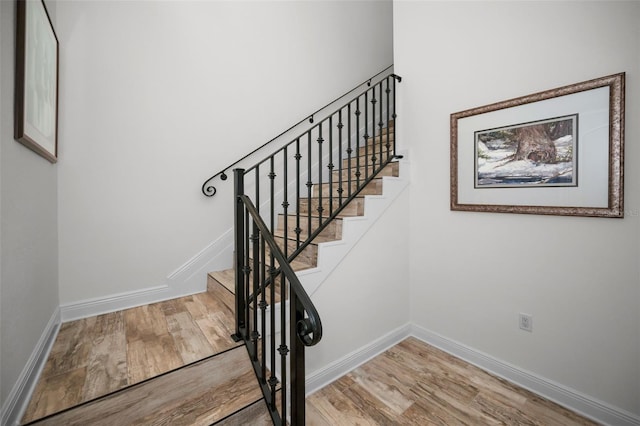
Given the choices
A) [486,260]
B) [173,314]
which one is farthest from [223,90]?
[486,260]

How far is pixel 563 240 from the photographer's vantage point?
1.81 metres

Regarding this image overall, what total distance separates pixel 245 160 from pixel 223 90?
0.67 m

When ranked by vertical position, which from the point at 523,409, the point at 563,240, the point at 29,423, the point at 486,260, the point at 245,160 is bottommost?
the point at 523,409

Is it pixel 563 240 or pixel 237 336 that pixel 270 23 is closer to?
pixel 237 336

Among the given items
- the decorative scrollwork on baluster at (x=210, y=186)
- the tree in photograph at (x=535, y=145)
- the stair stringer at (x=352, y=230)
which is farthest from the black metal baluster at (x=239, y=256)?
the tree in photograph at (x=535, y=145)

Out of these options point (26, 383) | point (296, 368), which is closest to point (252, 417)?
point (296, 368)

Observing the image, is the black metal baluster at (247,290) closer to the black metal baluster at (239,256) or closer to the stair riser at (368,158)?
the black metal baluster at (239,256)

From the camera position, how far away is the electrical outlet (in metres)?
1.97

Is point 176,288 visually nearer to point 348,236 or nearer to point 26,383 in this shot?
point 26,383

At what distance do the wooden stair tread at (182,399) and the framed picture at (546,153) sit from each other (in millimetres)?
2042

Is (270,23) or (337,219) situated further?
(270,23)

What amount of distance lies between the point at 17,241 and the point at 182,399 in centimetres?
97

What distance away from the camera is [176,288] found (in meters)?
2.31

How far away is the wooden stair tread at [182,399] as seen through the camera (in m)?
1.12
